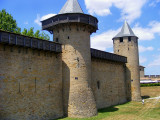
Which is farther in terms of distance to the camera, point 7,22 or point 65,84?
point 7,22

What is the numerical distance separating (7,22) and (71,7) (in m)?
15.0

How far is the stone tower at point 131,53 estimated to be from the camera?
86.2ft

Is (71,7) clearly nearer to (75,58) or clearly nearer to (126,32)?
(75,58)

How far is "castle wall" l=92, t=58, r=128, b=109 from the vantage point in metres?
20.4

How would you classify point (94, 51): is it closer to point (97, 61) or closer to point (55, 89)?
point (97, 61)

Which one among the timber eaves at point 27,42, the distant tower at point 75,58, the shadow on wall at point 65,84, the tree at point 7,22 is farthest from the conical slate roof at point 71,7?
the tree at point 7,22

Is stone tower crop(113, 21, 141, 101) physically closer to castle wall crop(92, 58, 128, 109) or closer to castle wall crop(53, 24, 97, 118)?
castle wall crop(92, 58, 128, 109)

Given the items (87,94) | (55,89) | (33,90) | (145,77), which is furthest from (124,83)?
(145,77)

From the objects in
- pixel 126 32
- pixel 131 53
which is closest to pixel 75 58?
pixel 131 53

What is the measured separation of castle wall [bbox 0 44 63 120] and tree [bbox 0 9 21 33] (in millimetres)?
15262

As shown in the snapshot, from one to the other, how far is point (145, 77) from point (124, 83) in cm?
2577

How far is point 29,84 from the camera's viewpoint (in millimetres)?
13914

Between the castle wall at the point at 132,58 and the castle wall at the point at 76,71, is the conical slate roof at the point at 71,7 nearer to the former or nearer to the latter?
the castle wall at the point at 76,71

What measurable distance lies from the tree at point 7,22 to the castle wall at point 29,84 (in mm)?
15262
